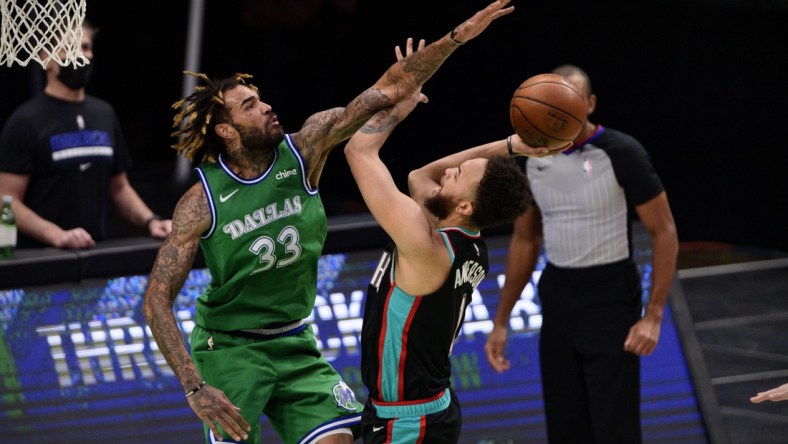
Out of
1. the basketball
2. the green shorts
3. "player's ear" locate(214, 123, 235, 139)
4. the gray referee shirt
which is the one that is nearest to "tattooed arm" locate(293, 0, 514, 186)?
"player's ear" locate(214, 123, 235, 139)

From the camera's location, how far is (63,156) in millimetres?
6594

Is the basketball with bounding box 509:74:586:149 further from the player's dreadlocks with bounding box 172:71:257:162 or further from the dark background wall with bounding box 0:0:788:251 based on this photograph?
the dark background wall with bounding box 0:0:788:251

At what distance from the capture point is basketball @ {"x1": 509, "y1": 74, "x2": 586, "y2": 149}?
467 cm

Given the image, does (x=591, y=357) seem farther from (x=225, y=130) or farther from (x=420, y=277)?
(x=225, y=130)

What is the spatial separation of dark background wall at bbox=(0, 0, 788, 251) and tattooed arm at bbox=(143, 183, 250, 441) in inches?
224

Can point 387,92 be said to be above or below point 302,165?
above

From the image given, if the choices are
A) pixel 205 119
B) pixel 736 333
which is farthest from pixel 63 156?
pixel 736 333

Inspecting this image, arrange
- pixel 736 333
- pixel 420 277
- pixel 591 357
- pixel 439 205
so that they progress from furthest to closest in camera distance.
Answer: pixel 736 333 → pixel 591 357 → pixel 439 205 → pixel 420 277

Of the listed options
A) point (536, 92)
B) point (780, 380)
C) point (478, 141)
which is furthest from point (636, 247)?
point (478, 141)

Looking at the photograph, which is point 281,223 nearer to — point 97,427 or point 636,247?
point 97,427

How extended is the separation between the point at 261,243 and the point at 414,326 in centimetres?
75

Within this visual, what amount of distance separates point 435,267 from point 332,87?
827 cm

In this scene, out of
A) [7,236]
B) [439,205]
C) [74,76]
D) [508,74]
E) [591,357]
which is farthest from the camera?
[508,74]

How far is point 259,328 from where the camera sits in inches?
187
